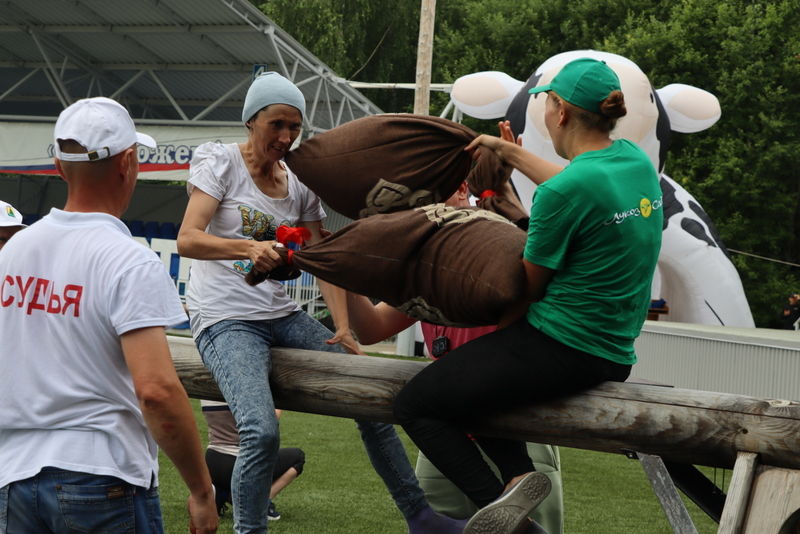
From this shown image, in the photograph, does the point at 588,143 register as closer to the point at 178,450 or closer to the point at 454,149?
the point at 454,149

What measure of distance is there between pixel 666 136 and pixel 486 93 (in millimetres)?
1907

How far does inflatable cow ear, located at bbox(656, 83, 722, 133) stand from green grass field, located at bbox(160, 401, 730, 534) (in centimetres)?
384

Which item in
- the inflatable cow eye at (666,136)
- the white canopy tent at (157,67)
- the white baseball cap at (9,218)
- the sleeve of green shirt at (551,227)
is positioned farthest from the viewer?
the white canopy tent at (157,67)

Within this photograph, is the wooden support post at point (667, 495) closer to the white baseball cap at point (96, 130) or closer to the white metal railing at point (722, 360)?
the white baseball cap at point (96, 130)

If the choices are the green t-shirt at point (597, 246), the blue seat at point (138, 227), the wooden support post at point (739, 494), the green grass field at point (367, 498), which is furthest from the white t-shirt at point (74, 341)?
the blue seat at point (138, 227)

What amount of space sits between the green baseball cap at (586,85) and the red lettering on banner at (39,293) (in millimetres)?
1662

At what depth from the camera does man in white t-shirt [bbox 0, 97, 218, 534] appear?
249 cm

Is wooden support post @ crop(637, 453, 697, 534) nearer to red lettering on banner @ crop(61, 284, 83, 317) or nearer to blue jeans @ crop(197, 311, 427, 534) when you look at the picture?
blue jeans @ crop(197, 311, 427, 534)

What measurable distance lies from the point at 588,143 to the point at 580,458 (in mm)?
6421

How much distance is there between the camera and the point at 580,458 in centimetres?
943

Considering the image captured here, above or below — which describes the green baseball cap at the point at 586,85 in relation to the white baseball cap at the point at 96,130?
above

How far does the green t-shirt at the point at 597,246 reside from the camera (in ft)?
10.5

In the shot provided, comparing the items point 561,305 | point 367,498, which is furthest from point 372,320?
point 367,498

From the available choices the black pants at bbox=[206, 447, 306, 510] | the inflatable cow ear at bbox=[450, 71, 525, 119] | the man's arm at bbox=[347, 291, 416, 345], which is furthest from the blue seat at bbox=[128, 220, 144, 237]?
the man's arm at bbox=[347, 291, 416, 345]
